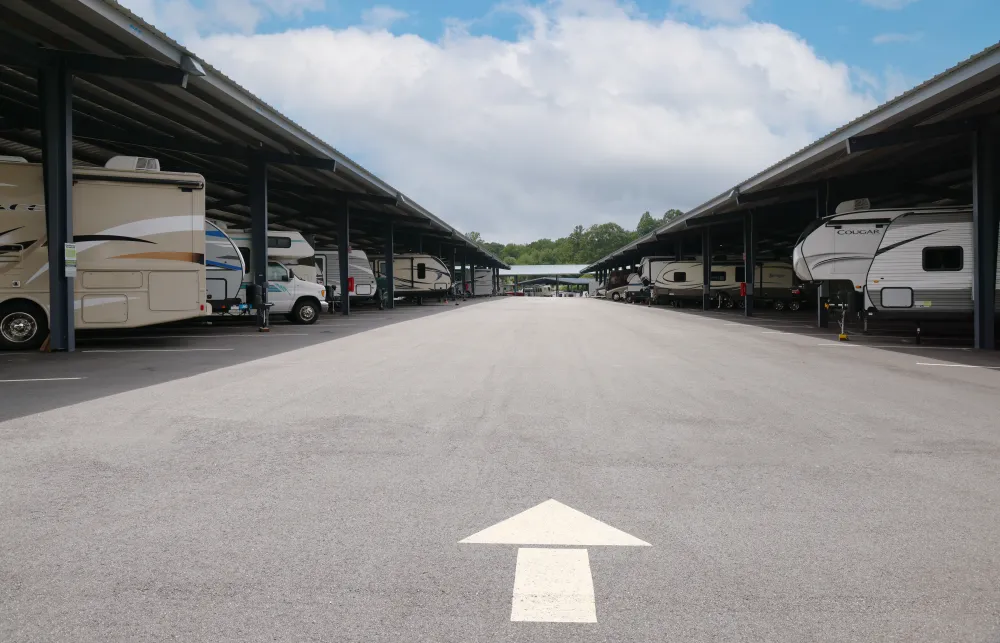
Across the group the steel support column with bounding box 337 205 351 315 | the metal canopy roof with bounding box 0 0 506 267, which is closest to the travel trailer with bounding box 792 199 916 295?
the metal canopy roof with bounding box 0 0 506 267

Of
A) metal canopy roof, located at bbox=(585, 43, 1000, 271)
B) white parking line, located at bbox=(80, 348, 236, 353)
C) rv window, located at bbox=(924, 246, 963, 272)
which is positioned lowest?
white parking line, located at bbox=(80, 348, 236, 353)

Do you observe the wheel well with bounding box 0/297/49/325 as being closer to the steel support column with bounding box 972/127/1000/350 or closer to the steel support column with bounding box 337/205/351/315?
the steel support column with bounding box 337/205/351/315

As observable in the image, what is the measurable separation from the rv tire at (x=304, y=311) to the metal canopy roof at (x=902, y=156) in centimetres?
1600

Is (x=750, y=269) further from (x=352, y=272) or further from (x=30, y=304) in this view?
(x=30, y=304)

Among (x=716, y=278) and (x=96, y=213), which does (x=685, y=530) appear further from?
(x=716, y=278)

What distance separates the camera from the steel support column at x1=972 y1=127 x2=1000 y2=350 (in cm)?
1462

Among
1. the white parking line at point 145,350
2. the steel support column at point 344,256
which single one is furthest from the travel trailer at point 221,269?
the steel support column at point 344,256

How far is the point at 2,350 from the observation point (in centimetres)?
1428

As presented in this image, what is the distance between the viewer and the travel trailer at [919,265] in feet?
54.9

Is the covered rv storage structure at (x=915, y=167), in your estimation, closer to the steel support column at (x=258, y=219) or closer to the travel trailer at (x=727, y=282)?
the travel trailer at (x=727, y=282)

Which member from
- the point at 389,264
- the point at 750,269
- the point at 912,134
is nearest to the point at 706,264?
the point at 750,269

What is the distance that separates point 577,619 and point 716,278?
1630 inches

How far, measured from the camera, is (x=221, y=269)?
20.8 metres

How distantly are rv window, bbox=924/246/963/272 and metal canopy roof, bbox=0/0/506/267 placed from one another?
55.8 ft
